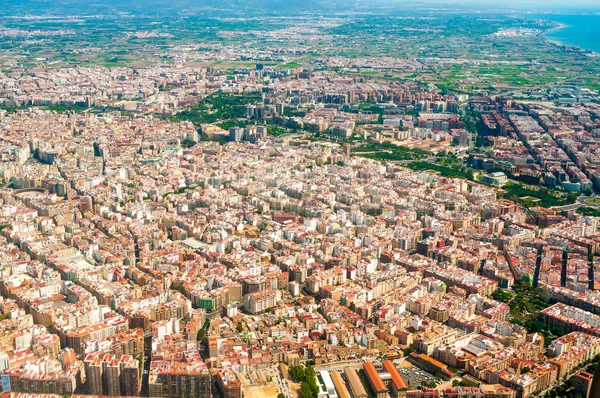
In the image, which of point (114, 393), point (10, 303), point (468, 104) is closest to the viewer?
point (114, 393)

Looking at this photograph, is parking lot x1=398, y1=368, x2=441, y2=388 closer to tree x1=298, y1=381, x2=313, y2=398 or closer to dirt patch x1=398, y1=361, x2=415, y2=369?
dirt patch x1=398, y1=361, x2=415, y2=369

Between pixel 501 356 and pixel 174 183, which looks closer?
pixel 501 356

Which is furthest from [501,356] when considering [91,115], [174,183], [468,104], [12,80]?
[12,80]

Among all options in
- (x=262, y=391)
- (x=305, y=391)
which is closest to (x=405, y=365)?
(x=305, y=391)

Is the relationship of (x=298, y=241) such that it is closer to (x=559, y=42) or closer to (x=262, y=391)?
(x=262, y=391)

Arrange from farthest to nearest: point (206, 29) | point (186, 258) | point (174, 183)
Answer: point (206, 29) → point (174, 183) → point (186, 258)

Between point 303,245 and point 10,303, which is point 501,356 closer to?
point 303,245

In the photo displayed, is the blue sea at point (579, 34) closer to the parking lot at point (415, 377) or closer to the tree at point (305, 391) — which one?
the parking lot at point (415, 377)

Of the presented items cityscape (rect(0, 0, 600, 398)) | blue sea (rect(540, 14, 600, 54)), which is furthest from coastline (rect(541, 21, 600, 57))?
cityscape (rect(0, 0, 600, 398))
